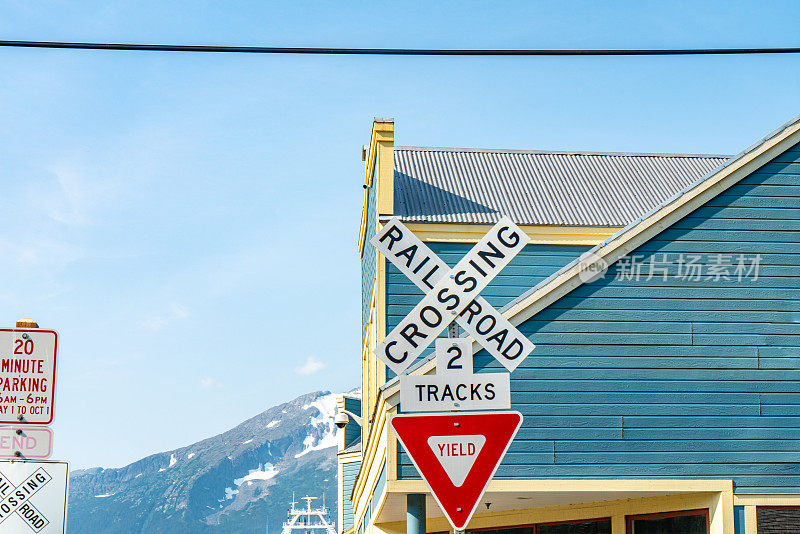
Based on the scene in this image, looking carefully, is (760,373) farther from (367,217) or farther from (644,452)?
(367,217)

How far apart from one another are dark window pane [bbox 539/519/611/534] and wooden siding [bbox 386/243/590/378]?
497cm

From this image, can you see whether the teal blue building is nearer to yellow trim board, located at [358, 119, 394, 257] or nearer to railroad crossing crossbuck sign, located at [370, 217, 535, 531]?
railroad crossing crossbuck sign, located at [370, 217, 535, 531]

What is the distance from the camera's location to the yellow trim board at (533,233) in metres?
17.5

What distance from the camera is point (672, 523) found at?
11.7m

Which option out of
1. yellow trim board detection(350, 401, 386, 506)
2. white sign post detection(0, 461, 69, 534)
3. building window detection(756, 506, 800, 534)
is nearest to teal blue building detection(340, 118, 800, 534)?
building window detection(756, 506, 800, 534)

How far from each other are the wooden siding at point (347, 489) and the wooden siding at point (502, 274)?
15173mm

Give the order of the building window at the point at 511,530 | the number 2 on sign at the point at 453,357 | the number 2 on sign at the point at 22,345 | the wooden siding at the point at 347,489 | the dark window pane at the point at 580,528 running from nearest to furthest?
the number 2 on sign at the point at 453,357 < the number 2 on sign at the point at 22,345 < the dark window pane at the point at 580,528 < the building window at the point at 511,530 < the wooden siding at the point at 347,489

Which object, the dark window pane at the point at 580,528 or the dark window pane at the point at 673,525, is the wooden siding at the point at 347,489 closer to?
the dark window pane at the point at 580,528

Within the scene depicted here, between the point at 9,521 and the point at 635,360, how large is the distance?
686cm

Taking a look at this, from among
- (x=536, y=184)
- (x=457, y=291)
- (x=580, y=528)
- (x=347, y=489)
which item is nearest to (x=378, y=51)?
(x=457, y=291)

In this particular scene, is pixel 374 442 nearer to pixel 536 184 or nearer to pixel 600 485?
pixel 600 485

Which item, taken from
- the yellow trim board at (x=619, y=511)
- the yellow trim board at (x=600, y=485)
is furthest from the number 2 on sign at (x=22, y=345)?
the yellow trim board at (x=619, y=511)

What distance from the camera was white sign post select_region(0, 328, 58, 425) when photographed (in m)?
9.06

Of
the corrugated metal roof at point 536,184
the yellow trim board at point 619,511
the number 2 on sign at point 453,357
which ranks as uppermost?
the corrugated metal roof at point 536,184
